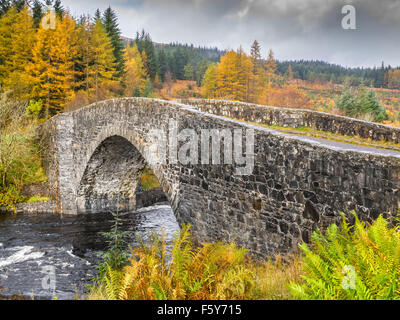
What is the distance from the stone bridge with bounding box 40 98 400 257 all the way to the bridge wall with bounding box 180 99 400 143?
0.04 metres

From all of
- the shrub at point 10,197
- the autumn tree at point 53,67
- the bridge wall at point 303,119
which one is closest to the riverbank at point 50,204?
the shrub at point 10,197

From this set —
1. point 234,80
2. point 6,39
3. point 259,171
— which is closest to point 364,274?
point 259,171

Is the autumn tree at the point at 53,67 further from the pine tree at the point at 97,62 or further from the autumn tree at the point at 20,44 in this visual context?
the pine tree at the point at 97,62

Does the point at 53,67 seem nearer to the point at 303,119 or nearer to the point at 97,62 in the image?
the point at 97,62

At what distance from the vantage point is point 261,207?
724 centimetres

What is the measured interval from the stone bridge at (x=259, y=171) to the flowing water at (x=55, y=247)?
187cm

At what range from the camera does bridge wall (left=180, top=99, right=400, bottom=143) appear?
12.4 metres

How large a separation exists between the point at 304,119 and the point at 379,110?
16.6 m

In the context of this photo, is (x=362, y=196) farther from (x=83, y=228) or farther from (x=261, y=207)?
(x=83, y=228)

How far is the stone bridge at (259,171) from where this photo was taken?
547 centimetres

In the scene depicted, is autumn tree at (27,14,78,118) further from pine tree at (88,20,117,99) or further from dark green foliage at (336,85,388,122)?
dark green foliage at (336,85,388,122)

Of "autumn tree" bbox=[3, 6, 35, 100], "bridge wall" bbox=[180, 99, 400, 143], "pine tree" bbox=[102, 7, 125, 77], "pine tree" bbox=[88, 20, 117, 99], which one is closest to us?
"bridge wall" bbox=[180, 99, 400, 143]

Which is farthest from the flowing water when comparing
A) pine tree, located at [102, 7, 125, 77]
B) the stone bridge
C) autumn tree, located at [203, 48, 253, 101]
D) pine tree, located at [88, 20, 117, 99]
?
pine tree, located at [102, 7, 125, 77]

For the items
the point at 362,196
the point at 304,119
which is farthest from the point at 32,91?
the point at 362,196
